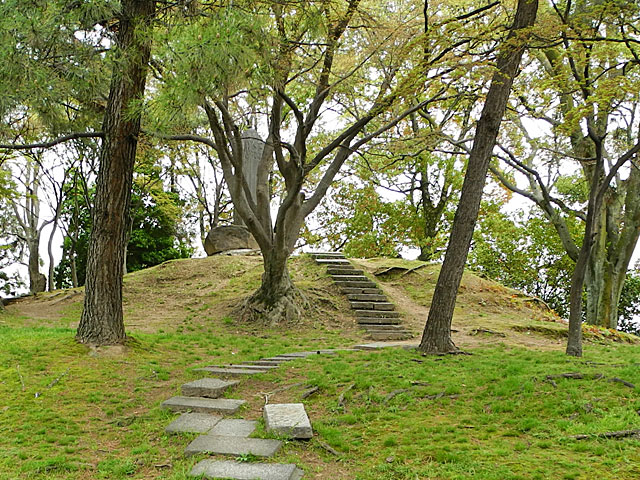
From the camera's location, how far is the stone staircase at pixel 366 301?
877cm

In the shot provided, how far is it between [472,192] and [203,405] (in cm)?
403

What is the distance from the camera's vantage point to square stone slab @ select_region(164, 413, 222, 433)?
3447 mm

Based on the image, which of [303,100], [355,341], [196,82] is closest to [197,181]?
[303,100]

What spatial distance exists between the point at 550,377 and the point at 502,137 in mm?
7225

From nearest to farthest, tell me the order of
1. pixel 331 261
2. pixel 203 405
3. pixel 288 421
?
pixel 288 421 → pixel 203 405 → pixel 331 261

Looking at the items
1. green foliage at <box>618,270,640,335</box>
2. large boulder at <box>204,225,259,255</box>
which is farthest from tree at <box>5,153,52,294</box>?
green foliage at <box>618,270,640,335</box>

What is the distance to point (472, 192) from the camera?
566cm

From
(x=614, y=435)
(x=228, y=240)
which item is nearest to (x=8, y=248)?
(x=228, y=240)

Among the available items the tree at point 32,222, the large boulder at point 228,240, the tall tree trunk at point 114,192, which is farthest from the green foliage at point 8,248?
the tall tree trunk at point 114,192

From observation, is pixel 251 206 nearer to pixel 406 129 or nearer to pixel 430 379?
pixel 430 379

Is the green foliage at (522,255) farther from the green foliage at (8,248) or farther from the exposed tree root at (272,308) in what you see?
the green foliage at (8,248)

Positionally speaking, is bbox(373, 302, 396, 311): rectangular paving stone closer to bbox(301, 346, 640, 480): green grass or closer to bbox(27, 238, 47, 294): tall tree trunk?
bbox(301, 346, 640, 480): green grass

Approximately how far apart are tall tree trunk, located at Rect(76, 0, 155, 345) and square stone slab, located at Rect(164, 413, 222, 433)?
256 centimetres

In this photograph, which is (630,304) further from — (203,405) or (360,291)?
(203,405)
